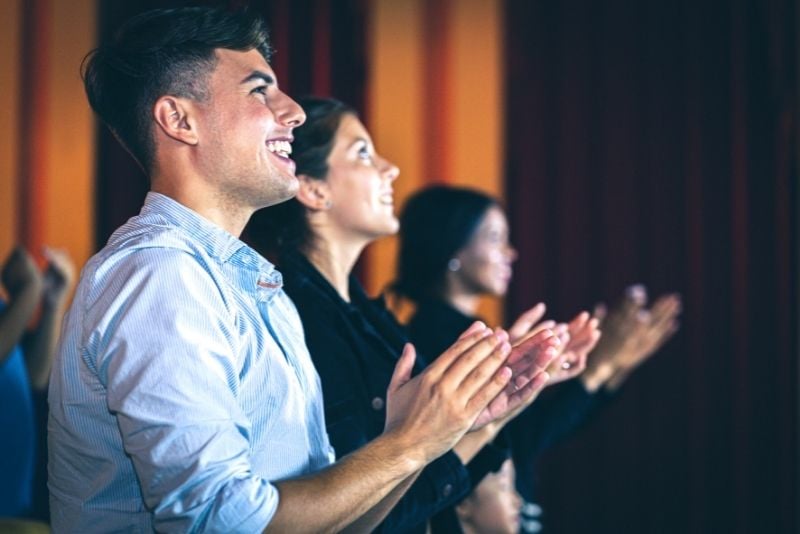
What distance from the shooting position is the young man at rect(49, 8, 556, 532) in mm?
977

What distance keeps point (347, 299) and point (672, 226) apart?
190 cm

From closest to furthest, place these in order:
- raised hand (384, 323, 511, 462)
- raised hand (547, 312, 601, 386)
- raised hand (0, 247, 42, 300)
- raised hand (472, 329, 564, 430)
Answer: raised hand (384, 323, 511, 462)
raised hand (472, 329, 564, 430)
raised hand (547, 312, 601, 386)
raised hand (0, 247, 42, 300)

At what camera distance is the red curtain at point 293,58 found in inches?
114

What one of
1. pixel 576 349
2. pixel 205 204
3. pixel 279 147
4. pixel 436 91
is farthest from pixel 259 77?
pixel 436 91

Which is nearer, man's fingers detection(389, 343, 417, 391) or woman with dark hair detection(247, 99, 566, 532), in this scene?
man's fingers detection(389, 343, 417, 391)

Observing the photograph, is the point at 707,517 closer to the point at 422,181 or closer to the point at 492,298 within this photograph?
the point at 492,298

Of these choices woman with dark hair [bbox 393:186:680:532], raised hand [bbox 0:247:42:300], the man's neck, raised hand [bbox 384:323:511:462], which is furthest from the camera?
woman with dark hair [bbox 393:186:680:532]

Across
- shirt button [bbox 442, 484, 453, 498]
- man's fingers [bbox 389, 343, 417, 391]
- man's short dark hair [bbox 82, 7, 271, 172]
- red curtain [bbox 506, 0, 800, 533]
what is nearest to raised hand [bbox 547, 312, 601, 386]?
shirt button [bbox 442, 484, 453, 498]

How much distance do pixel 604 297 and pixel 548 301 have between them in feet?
0.66

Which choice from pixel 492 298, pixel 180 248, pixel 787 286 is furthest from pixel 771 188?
pixel 180 248

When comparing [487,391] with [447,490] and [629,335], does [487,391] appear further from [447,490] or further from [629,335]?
[629,335]

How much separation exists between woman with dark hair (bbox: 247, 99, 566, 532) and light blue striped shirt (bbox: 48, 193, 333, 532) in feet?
0.82

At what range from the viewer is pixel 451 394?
1.14 m

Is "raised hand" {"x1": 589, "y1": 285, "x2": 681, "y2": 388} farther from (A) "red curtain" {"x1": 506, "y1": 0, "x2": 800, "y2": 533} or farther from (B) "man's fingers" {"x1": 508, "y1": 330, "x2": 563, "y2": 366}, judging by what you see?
(B) "man's fingers" {"x1": 508, "y1": 330, "x2": 563, "y2": 366}
